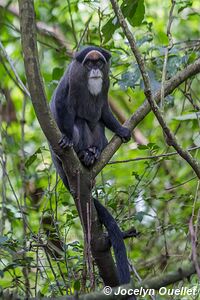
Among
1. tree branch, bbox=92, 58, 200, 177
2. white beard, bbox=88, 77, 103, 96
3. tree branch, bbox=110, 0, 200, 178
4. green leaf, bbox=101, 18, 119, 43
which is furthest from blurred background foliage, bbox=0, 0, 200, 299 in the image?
tree branch, bbox=110, 0, 200, 178

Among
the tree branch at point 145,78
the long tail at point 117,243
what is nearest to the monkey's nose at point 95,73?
the long tail at point 117,243

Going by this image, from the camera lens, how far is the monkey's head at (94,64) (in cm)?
478

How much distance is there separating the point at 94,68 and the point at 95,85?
143 mm

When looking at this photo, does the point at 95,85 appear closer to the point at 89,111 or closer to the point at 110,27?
the point at 89,111

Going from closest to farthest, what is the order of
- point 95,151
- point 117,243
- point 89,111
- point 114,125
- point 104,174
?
point 117,243
point 95,151
point 114,125
point 89,111
point 104,174

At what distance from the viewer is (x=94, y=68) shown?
15.9 ft

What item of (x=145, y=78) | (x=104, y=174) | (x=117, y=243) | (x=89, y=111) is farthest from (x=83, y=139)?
(x=145, y=78)

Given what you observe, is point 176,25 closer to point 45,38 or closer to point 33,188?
point 45,38

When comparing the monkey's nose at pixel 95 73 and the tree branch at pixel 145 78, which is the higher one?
the monkey's nose at pixel 95 73

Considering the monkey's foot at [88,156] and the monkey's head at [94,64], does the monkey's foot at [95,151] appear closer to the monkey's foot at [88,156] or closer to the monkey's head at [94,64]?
the monkey's foot at [88,156]

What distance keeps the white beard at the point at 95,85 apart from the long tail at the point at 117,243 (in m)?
1.08

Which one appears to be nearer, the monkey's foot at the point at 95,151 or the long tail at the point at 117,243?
the long tail at the point at 117,243

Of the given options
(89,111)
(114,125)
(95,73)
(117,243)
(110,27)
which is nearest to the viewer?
(117,243)

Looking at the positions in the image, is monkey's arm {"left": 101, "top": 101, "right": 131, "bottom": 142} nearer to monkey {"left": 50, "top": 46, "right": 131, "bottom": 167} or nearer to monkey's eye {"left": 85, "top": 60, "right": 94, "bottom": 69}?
monkey {"left": 50, "top": 46, "right": 131, "bottom": 167}
